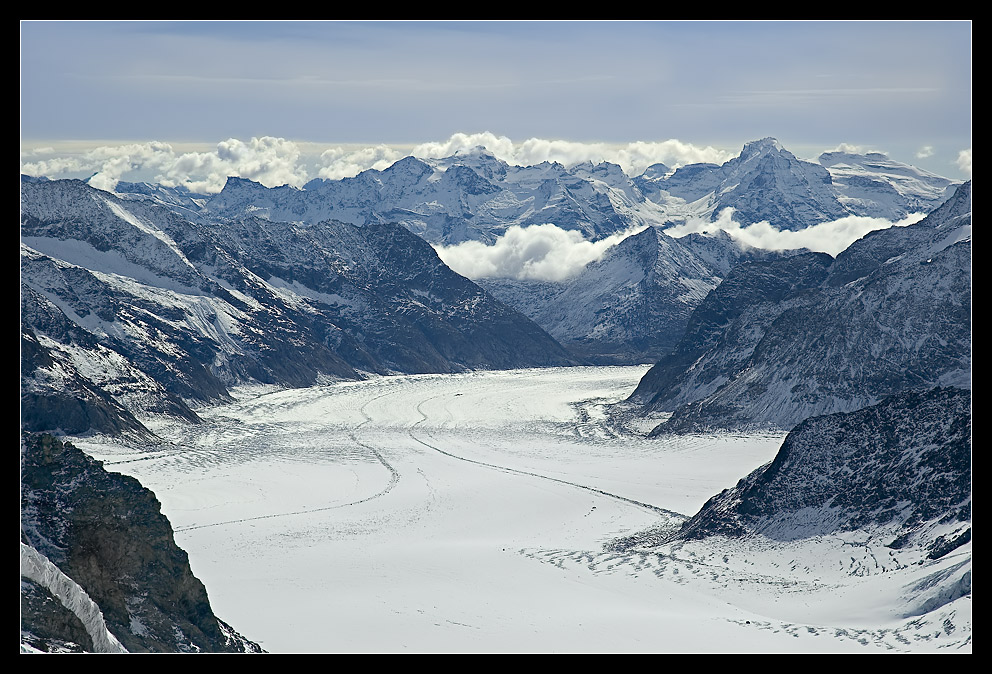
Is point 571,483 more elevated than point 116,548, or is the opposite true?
point 116,548

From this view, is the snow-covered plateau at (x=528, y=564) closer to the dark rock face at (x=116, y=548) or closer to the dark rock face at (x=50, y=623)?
Result: the dark rock face at (x=116, y=548)

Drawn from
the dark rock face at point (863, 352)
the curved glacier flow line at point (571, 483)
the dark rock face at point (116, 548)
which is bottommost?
the curved glacier flow line at point (571, 483)

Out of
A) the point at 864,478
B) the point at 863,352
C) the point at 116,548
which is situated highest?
the point at 863,352

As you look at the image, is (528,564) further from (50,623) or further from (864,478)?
(50,623)

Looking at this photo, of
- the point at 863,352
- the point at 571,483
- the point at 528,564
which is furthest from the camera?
the point at 863,352

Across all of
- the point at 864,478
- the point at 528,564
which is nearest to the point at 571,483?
the point at 528,564

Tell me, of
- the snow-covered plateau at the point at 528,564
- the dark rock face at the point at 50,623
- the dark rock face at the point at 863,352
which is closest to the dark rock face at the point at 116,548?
the dark rock face at the point at 50,623
